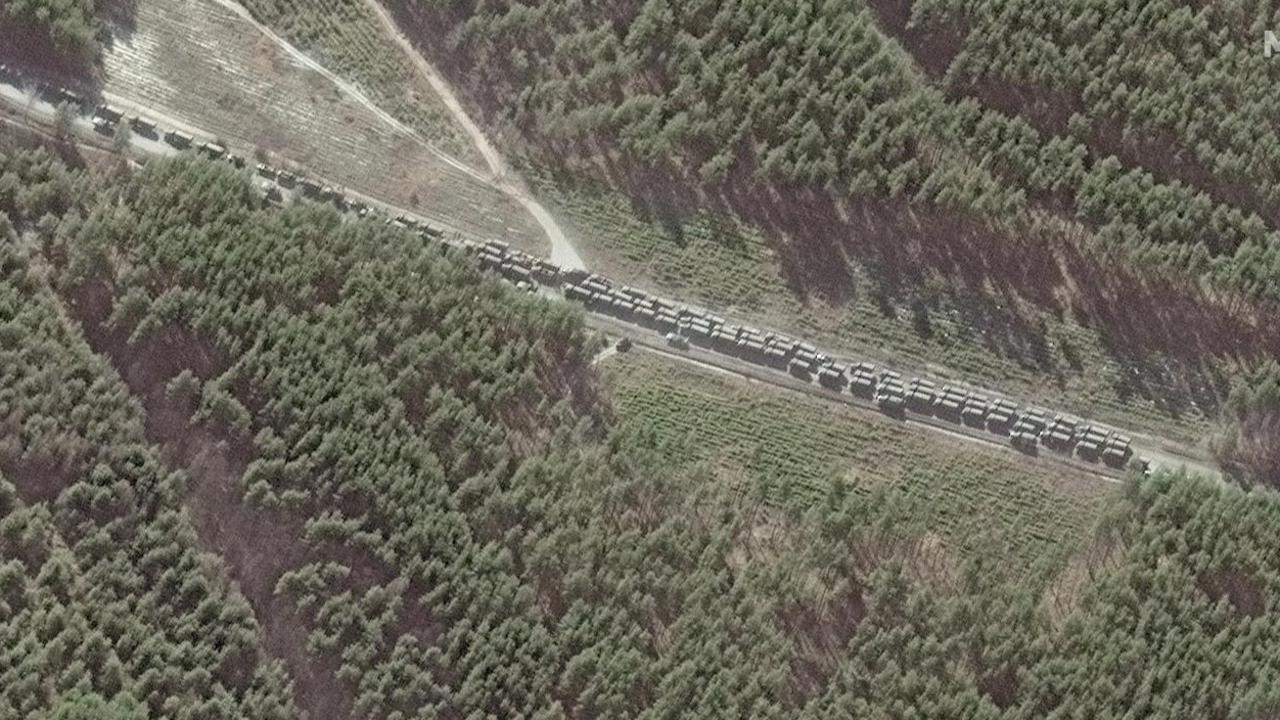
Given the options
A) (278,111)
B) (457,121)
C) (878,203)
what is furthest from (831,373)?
(278,111)

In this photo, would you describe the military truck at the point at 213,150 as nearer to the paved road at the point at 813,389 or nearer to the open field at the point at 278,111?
the open field at the point at 278,111

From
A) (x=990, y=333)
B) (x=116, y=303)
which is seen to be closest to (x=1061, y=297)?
(x=990, y=333)

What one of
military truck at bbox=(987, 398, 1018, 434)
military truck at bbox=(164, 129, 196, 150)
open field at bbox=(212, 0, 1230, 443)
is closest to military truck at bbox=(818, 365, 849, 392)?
open field at bbox=(212, 0, 1230, 443)

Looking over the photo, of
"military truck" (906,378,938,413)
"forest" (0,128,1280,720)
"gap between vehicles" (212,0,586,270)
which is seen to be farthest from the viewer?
"gap between vehicles" (212,0,586,270)

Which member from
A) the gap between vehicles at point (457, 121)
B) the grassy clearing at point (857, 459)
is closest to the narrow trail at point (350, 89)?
the gap between vehicles at point (457, 121)

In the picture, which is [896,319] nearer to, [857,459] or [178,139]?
[857,459]

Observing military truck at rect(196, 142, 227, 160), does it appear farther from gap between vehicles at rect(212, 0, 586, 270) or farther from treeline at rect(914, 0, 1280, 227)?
treeline at rect(914, 0, 1280, 227)

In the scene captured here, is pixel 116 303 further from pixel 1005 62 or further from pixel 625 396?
pixel 1005 62
